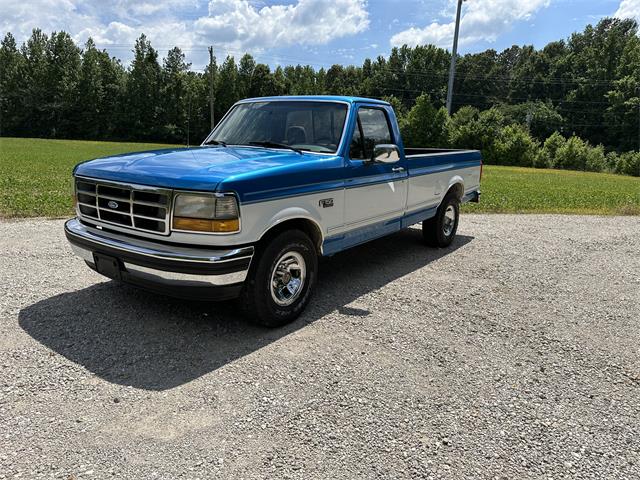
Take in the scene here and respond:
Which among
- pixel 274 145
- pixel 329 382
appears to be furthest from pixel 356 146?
pixel 329 382

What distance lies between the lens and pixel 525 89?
95.1 m

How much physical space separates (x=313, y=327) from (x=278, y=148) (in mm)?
1935

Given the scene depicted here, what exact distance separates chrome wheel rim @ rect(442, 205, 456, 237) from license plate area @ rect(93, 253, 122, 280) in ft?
16.8

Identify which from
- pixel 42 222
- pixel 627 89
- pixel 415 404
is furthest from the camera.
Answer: pixel 627 89

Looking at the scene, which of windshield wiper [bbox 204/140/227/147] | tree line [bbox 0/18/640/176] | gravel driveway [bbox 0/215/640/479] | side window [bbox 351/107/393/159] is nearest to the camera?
gravel driveway [bbox 0/215/640/479]

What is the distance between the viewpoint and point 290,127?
5.34 metres

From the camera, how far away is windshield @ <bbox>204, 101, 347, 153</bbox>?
17.1 ft

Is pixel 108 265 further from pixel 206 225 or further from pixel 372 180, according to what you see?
pixel 372 180

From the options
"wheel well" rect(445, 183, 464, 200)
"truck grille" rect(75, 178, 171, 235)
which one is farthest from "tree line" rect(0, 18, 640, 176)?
"truck grille" rect(75, 178, 171, 235)

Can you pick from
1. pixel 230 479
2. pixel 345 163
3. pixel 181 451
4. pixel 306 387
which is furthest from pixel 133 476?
pixel 345 163

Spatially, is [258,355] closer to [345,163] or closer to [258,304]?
[258,304]

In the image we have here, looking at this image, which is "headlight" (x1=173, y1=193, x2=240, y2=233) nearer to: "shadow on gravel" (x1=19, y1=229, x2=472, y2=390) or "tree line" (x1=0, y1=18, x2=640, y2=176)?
"shadow on gravel" (x1=19, y1=229, x2=472, y2=390)

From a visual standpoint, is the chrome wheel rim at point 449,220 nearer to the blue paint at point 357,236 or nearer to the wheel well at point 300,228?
the blue paint at point 357,236

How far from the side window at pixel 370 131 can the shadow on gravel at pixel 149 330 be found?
1.58m
